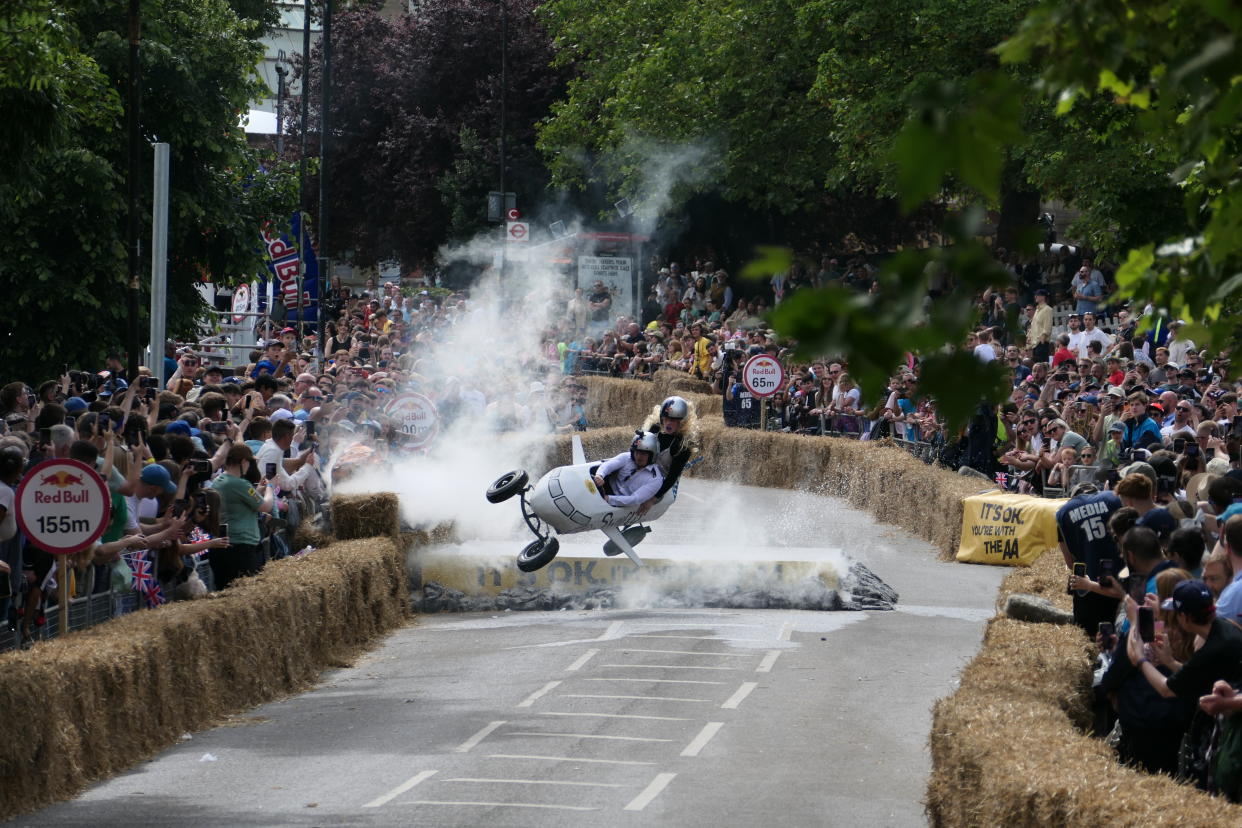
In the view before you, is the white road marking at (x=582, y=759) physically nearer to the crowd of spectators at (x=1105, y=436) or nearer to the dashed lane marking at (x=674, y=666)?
the crowd of spectators at (x=1105, y=436)

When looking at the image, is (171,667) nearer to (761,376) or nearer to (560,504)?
(560,504)

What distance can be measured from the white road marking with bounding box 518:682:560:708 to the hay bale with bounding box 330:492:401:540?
207 inches

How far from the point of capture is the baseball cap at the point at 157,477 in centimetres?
1432

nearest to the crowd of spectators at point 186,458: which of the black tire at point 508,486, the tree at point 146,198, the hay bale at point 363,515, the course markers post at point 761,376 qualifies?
the hay bale at point 363,515

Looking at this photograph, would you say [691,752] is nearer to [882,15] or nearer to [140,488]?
[140,488]

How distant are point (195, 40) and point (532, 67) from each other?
3489 centimetres

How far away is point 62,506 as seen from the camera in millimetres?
12109

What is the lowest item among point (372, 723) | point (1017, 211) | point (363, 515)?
point (372, 723)

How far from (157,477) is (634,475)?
6.12m

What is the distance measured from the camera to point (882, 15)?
35969 millimetres

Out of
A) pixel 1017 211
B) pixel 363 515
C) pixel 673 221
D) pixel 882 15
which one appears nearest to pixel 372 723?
pixel 363 515

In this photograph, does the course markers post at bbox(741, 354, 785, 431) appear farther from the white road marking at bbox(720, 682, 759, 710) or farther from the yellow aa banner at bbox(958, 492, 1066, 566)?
the white road marking at bbox(720, 682, 759, 710)

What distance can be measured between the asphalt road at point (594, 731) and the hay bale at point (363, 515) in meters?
1.21

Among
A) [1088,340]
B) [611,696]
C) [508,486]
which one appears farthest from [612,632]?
[1088,340]
